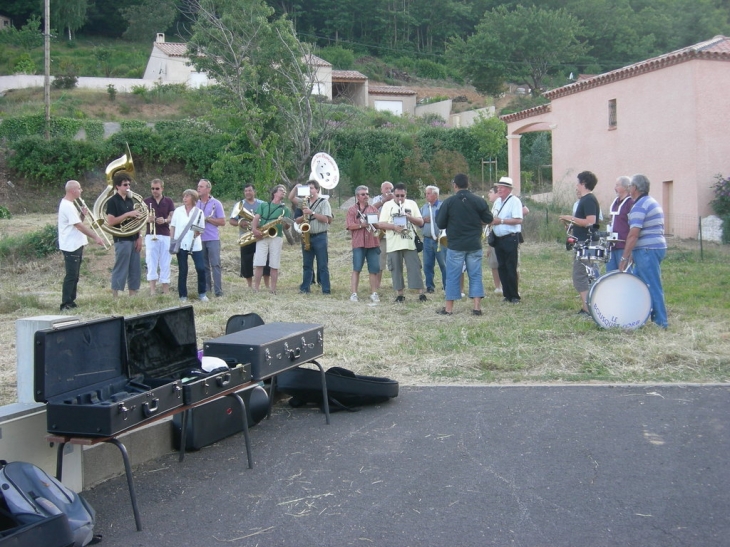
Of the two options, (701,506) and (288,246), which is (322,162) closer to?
(288,246)

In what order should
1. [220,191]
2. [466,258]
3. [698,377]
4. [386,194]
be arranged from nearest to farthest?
[698,377] → [466,258] → [386,194] → [220,191]

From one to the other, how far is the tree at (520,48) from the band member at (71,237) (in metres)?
50.3

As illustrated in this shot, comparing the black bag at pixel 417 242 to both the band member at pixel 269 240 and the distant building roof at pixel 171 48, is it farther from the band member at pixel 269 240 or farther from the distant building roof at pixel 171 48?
the distant building roof at pixel 171 48

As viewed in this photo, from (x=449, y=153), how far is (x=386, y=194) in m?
23.2

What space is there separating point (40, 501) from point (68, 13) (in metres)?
69.5

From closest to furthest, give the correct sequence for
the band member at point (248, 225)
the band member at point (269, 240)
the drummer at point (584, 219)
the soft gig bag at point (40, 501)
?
1. the soft gig bag at point (40, 501)
2. the drummer at point (584, 219)
3. the band member at point (269, 240)
4. the band member at point (248, 225)

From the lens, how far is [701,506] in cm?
420

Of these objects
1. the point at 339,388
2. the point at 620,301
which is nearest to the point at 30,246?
the point at 339,388

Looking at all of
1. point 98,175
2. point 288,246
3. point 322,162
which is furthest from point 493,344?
point 98,175

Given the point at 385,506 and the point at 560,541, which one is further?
the point at 385,506

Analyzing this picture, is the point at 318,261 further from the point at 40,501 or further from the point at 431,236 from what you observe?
the point at 40,501

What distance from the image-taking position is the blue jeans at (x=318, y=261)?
11828 millimetres

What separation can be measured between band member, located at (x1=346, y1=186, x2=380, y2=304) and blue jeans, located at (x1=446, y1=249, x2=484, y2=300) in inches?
57.4

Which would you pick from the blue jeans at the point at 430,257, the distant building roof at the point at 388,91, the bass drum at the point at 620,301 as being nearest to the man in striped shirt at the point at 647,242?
the bass drum at the point at 620,301
